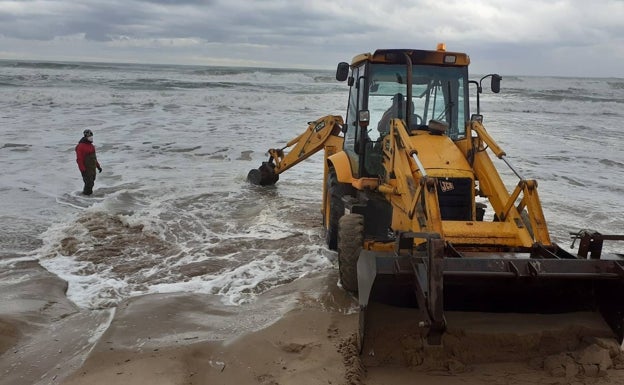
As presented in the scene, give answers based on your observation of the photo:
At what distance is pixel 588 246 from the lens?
4.22 meters

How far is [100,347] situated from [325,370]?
1918mm

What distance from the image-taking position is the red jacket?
10.5m

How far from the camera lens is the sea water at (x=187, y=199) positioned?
6.75m

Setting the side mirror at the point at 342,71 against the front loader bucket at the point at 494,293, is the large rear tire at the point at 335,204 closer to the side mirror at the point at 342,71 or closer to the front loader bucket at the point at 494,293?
the side mirror at the point at 342,71

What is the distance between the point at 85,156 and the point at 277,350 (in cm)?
760

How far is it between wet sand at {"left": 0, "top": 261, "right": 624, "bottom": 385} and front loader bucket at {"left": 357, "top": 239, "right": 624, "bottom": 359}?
0.03 meters

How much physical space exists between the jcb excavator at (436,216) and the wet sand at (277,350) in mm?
226

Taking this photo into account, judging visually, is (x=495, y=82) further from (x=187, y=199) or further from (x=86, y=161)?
(x=86, y=161)

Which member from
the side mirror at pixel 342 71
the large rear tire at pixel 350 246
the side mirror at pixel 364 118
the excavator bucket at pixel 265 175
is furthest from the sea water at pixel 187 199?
the side mirror at pixel 342 71

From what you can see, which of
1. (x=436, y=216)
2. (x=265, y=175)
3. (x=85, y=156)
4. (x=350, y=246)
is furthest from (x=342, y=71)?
(x=85, y=156)

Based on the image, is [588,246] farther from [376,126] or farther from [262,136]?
[262,136]

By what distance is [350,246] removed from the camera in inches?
211

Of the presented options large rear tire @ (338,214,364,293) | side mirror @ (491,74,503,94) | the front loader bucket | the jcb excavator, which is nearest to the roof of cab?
the jcb excavator

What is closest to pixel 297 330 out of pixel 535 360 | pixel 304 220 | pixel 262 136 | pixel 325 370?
pixel 325 370
